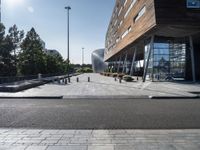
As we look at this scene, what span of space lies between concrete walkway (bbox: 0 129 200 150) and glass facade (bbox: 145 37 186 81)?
28413mm

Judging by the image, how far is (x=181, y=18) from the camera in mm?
27984

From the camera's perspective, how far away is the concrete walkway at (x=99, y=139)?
19.8ft

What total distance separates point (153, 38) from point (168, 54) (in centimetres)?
469

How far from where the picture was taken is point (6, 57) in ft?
139

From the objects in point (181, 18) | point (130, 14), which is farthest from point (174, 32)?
point (130, 14)

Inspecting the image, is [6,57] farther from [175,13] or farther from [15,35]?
[175,13]

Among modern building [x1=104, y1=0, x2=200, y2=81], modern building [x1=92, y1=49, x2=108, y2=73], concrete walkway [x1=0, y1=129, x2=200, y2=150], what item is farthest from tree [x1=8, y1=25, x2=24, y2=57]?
modern building [x1=92, y1=49, x2=108, y2=73]

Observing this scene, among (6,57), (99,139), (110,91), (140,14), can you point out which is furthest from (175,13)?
(6,57)

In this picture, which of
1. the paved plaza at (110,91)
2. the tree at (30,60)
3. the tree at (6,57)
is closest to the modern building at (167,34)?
the paved plaza at (110,91)

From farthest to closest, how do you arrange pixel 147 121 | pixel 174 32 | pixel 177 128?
pixel 174 32 < pixel 147 121 < pixel 177 128

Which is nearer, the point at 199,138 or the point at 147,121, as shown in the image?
the point at 199,138

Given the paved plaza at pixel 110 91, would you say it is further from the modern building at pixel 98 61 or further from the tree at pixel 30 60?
the modern building at pixel 98 61

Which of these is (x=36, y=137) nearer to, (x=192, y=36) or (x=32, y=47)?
(x=192, y=36)

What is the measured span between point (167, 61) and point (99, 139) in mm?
32416
